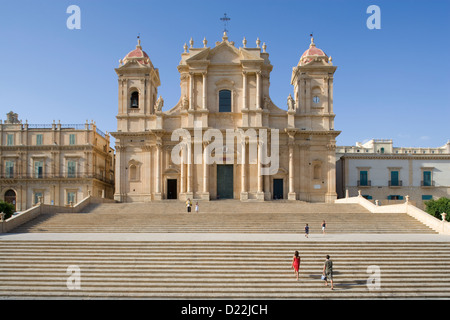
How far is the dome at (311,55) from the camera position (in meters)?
45.2

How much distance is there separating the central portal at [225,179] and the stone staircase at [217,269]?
21.5m

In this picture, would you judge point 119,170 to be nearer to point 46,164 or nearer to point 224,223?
point 46,164

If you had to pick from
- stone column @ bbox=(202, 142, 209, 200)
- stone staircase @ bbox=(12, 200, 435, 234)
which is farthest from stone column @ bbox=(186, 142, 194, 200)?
stone staircase @ bbox=(12, 200, 435, 234)

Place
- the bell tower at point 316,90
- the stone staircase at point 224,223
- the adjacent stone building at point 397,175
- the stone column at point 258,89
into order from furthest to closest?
the adjacent stone building at point 397,175 → the bell tower at point 316,90 → the stone column at point 258,89 → the stone staircase at point 224,223

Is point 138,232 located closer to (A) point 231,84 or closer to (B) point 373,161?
(A) point 231,84

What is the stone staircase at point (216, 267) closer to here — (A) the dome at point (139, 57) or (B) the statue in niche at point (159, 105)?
(B) the statue in niche at point (159, 105)

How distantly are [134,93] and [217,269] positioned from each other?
98.8 feet

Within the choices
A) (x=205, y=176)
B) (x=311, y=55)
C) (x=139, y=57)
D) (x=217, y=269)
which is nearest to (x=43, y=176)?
(x=139, y=57)

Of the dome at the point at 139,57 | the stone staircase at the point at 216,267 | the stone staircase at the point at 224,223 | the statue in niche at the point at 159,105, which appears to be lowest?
the stone staircase at the point at 216,267

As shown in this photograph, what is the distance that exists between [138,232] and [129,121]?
1927cm

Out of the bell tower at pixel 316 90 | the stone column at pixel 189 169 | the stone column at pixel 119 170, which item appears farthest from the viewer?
the bell tower at pixel 316 90

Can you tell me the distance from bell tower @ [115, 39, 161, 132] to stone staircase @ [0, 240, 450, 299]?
23.7 m

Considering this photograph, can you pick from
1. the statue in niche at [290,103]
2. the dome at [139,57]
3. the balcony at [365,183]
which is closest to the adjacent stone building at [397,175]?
the balcony at [365,183]
